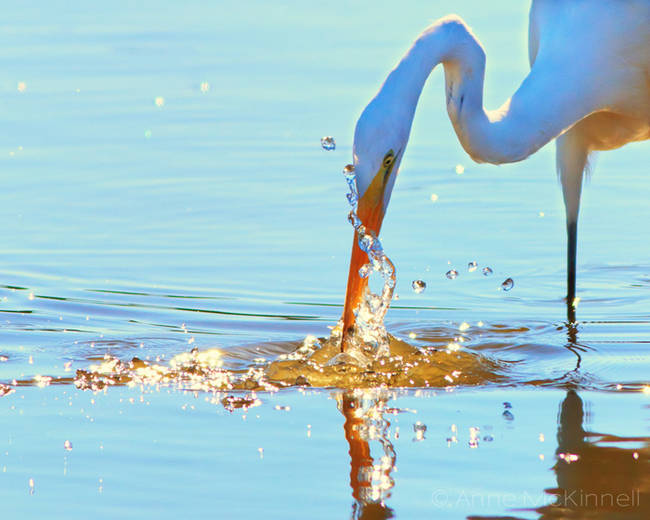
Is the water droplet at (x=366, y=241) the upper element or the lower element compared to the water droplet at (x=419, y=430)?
upper

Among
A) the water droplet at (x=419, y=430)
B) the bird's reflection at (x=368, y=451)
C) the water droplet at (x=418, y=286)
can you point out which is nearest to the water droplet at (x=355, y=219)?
the bird's reflection at (x=368, y=451)

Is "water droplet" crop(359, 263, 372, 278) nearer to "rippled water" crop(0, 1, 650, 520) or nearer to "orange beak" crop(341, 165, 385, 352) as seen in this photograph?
"orange beak" crop(341, 165, 385, 352)

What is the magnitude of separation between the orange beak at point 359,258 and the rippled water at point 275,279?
452 millimetres

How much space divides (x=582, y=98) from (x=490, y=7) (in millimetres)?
7201

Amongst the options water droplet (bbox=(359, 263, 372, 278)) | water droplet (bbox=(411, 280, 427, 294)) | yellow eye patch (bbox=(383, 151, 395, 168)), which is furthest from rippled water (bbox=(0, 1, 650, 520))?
yellow eye patch (bbox=(383, 151, 395, 168))

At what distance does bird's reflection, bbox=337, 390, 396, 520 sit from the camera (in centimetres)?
441

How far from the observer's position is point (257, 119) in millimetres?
10570

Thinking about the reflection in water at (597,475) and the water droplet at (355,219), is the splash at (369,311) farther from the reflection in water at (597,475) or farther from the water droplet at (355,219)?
the reflection in water at (597,475)

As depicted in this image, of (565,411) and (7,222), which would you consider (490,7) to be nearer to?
(7,222)

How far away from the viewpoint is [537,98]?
647 cm

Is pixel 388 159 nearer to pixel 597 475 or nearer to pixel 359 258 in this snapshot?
pixel 359 258

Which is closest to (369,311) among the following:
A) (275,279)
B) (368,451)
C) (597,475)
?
(368,451)

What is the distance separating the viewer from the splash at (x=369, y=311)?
5.86 m

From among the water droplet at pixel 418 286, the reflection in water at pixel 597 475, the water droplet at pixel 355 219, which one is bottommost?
the reflection in water at pixel 597 475
